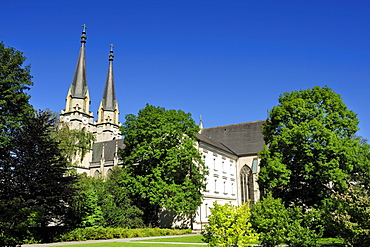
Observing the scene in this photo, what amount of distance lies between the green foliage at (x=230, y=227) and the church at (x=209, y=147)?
20.9 meters

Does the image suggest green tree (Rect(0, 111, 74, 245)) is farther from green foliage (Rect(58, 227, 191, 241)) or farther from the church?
→ the church

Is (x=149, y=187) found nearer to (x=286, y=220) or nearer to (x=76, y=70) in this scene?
(x=286, y=220)

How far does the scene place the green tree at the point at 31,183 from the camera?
18234 millimetres

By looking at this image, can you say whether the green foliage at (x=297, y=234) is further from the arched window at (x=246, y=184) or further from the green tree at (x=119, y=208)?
→ the arched window at (x=246, y=184)

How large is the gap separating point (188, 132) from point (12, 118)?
16.1 m

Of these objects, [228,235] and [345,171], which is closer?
[228,235]

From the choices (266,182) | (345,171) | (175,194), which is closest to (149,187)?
(175,194)

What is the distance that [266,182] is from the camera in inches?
926

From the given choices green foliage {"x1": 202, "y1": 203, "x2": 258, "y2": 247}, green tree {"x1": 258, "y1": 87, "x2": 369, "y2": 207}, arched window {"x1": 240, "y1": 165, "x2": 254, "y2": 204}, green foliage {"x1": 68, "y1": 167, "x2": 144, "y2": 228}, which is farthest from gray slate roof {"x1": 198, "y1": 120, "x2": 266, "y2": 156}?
green foliage {"x1": 202, "y1": 203, "x2": 258, "y2": 247}

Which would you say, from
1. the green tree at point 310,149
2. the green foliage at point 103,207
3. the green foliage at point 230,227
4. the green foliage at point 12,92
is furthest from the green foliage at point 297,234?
the green foliage at point 12,92

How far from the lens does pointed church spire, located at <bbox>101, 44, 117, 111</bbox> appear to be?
7381cm

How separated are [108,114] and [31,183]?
54388 mm

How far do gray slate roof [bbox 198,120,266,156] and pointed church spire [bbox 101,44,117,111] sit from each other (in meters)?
29.9

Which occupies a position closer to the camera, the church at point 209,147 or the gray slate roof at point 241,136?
the church at point 209,147
